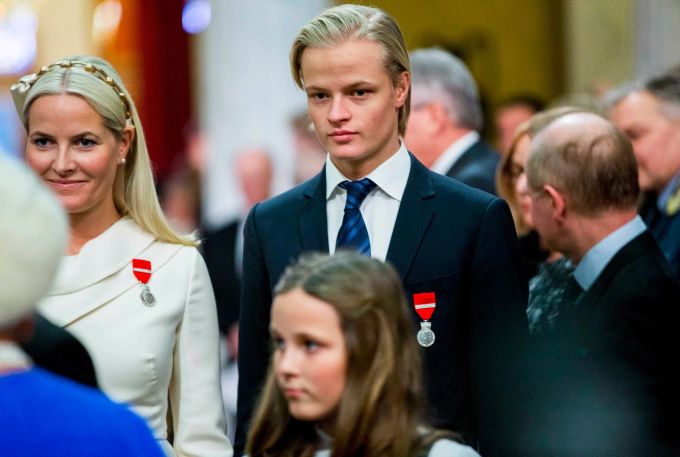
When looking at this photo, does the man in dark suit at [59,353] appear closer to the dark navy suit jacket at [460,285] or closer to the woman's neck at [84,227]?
the dark navy suit jacket at [460,285]

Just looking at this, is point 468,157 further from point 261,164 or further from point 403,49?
point 261,164

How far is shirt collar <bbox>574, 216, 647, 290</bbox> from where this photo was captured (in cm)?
413

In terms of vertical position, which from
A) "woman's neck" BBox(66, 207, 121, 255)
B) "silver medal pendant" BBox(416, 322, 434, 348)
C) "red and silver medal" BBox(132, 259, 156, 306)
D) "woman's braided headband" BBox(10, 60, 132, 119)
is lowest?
"silver medal pendant" BBox(416, 322, 434, 348)

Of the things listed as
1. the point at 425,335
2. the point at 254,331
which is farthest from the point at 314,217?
the point at 425,335

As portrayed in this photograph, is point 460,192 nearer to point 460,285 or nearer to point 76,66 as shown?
point 460,285

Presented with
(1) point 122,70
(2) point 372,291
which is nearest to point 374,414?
(2) point 372,291

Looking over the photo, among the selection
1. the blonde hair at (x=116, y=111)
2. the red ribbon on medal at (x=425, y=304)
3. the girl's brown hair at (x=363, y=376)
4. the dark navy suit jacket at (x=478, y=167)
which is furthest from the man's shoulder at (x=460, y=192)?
the dark navy suit jacket at (x=478, y=167)

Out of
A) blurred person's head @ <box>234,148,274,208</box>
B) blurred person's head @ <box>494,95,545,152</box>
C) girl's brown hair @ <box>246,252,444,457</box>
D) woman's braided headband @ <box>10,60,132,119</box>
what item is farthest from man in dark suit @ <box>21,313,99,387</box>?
blurred person's head @ <box>234,148,274,208</box>

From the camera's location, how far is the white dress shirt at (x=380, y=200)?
3.63 meters

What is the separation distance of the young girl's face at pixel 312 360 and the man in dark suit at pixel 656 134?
3.48 metres

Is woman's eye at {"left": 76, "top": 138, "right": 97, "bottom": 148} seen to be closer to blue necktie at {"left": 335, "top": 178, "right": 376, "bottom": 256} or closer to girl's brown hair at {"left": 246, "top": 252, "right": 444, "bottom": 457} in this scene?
blue necktie at {"left": 335, "top": 178, "right": 376, "bottom": 256}

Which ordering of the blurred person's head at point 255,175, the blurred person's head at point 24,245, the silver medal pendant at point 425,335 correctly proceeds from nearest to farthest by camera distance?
1. the blurred person's head at point 24,245
2. the silver medal pendant at point 425,335
3. the blurred person's head at point 255,175

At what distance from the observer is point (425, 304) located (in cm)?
350

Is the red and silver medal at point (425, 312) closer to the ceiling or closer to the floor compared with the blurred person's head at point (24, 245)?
closer to the floor
